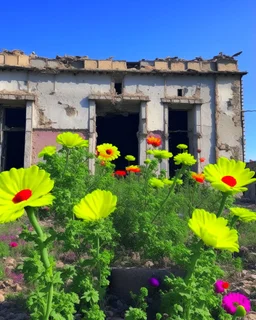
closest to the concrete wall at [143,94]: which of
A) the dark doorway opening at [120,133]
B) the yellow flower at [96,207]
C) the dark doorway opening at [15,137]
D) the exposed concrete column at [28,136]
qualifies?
the exposed concrete column at [28,136]

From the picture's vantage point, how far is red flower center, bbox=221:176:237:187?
75.2 inches

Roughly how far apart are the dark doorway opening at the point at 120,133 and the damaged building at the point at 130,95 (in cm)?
279

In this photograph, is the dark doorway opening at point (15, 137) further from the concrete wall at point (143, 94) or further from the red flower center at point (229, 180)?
the red flower center at point (229, 180)

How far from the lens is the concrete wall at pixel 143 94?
558 inches

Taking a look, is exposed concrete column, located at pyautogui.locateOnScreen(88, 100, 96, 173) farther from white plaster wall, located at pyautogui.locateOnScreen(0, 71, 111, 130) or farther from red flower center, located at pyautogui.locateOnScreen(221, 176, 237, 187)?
red flower center, located at pyautogui.locateOnScreen(221, 176, 237, 187)

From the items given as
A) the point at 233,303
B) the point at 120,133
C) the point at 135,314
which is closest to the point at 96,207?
the point at 135,314

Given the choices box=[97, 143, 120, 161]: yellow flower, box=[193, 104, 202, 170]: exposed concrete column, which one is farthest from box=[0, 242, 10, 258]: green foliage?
box=[193, 104, 202, 170]: exposed concrete column

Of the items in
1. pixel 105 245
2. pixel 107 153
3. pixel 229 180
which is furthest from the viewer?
pixel 105 245

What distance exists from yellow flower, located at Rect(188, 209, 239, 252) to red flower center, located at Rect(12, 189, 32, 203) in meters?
0.73

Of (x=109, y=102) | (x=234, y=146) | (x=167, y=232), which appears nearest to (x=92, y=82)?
(x=109, y=102)

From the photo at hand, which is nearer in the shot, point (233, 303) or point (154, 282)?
point (233, 303)

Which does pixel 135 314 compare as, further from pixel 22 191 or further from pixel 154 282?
pixel 22 191

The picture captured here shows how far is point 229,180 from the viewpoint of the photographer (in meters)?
1.94

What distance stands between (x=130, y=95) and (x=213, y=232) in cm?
1325
